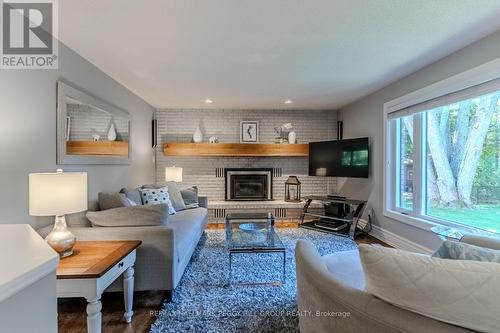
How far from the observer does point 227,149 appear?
491 cm

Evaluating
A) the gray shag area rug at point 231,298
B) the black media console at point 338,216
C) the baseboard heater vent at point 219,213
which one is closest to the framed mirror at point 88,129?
the gray shag area rug at point 231,298

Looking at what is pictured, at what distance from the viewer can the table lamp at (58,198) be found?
1.57m

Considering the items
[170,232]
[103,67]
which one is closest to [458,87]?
[170,232]

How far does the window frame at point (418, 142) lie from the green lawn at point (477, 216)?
2.4 inches

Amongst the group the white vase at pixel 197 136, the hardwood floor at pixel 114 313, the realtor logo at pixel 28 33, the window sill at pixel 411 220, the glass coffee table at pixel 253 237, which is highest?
the realtor logo at pixel 28 33

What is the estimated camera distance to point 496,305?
0.74 m

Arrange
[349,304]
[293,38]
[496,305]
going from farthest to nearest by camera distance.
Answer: [293,38], [349,304], [496,305]

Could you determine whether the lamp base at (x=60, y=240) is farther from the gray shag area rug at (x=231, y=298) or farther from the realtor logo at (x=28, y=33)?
the realtor logo at (x=28, y=33)

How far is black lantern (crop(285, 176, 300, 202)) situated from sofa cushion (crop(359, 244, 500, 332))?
421cm

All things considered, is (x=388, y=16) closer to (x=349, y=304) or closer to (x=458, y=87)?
(x=458, y=87)

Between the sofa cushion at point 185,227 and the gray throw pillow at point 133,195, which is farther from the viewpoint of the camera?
the gray throw pillow at point 133,195

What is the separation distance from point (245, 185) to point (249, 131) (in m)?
1.13

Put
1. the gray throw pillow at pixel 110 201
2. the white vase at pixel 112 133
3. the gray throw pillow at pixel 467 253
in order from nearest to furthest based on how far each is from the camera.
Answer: the gray throw pillow at pixel 467 253
the gray throw pillow at pixel 110 201
the white vase at pixel 112 133

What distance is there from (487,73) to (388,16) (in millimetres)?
1114
